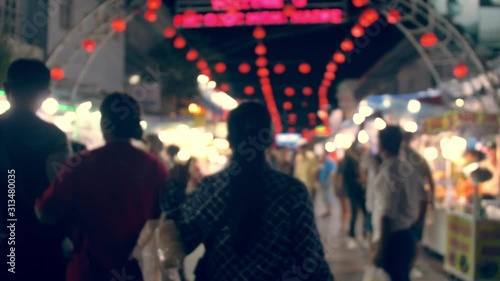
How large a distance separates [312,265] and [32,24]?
16894mm

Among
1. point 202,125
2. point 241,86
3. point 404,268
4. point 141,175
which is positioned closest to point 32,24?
point 202,125

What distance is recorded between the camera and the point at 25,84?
358cm

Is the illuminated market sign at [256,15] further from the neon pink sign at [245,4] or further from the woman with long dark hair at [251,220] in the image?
the woman with long dark hair at [251,220]

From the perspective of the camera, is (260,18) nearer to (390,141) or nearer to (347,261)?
(347,261)

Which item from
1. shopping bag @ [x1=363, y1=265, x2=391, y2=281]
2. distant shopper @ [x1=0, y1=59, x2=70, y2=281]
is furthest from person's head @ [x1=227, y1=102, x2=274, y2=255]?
shopping bag @ [x1=363, y1=265, x2=391, y2=281]

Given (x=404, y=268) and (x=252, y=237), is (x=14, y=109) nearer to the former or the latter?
(x=252, y=237)

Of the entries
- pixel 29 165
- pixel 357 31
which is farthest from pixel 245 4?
pixel 29 165

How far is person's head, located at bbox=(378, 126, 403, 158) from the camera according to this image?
21.4ft

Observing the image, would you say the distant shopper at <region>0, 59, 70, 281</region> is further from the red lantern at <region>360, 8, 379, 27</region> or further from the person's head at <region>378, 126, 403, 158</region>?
the red lantern at <region>360, 8, 379, 27</region>

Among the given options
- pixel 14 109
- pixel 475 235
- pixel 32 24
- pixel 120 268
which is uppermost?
pixel 32 24

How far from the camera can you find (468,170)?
29.8 feet

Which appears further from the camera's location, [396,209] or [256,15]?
[256,15]

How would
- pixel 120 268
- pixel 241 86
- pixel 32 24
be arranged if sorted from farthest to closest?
pixel 241 86
pixel 32 24
pixel 120 268

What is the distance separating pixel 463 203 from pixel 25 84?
9243 millimetres
